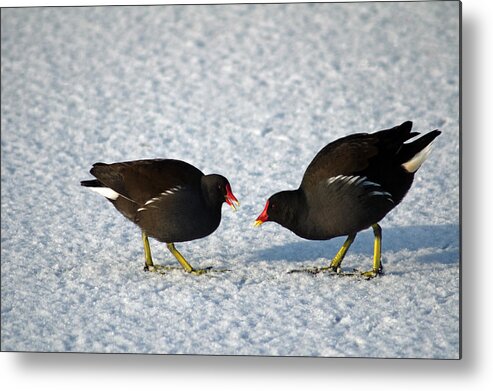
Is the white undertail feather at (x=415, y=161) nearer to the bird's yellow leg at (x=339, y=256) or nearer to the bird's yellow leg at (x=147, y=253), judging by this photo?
the bird's yellow leg at (x=339, y=256)

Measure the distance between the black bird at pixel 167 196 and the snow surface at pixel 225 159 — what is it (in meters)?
0.31

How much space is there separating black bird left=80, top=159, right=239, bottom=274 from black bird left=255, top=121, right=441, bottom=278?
24 centimetres

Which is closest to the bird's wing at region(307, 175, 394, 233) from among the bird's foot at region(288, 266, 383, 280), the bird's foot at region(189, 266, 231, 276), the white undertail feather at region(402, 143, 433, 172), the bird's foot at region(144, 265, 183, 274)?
the white undertail feather at region(402, 143, 433, 172)

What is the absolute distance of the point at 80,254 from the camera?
178 inches

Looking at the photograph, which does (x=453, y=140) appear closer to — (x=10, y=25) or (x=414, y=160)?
(x=414, y=160)

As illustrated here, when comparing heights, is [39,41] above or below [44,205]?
above

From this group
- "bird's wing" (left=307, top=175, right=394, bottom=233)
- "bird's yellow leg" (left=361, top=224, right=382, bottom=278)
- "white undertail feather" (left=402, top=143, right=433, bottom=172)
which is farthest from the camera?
"bird's yellow leg" (left=361, top=224, right=382, bottom=278)

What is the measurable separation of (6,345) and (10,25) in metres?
3.20

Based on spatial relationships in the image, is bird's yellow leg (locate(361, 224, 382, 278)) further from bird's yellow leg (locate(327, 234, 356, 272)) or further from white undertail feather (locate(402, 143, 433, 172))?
white undertail feather (locate(402, 143, 433, 172))

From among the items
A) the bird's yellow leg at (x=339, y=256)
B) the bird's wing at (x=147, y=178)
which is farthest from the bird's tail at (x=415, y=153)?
the bird's wing at (x=147, y=178)

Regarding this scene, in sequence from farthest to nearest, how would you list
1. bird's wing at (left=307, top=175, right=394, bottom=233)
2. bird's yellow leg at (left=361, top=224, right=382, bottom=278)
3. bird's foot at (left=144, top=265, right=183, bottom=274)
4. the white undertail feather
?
bird's foot at (left=144, top=265, right=183, bottom=274) → bird's yellow leg at (left=361, top=224, right=382, bottom=278) → the white undertail feather → bird's wing at (left=307, top=175, right=394, bottom=233)

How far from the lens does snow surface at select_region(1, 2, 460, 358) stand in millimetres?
3980

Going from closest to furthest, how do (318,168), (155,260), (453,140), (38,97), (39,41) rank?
(318,168), (155,260), (453,140), (38,97), (39,41)

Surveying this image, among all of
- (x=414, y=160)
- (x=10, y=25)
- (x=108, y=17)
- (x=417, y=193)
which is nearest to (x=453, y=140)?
(x=417, y=193)
